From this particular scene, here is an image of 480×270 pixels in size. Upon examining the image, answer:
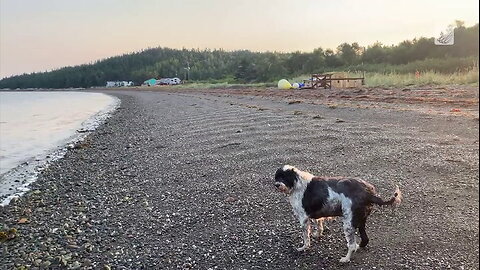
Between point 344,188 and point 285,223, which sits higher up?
point 344,188

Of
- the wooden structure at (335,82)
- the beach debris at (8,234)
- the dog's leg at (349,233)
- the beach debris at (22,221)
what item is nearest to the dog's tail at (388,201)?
the dog's leg at (349,233)

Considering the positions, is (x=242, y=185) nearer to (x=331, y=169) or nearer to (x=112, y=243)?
(x=331, y=169)

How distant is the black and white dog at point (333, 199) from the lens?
4.24 m

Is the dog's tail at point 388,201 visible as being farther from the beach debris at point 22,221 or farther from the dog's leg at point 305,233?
the beach debris at point 22,221

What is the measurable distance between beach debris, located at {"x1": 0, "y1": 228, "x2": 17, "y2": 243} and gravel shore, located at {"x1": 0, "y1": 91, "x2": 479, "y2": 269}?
0.15 meters

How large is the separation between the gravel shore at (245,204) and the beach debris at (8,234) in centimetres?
15

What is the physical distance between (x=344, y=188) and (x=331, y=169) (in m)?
3.45

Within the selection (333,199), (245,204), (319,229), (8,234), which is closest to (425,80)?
(245,204)

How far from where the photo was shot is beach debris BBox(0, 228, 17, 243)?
239 inches

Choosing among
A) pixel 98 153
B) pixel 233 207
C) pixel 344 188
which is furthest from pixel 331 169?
pixel 98 153

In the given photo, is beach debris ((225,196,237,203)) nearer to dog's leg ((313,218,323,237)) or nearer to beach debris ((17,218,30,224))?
dog's leg ((313,218,323,237))

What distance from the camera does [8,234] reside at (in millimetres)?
6203

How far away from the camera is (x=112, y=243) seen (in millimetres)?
5492

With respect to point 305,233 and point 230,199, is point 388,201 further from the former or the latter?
point 230,199
